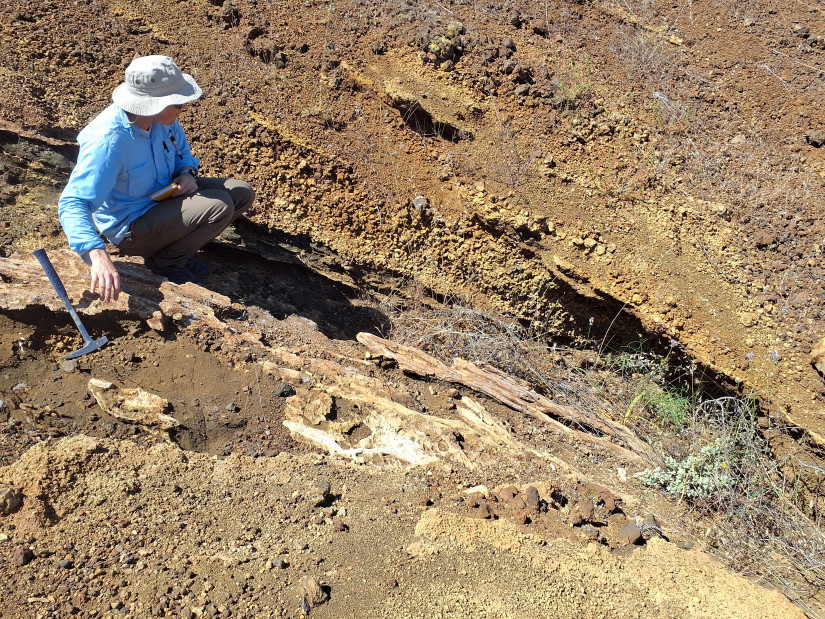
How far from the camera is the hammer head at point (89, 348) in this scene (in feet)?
8.43

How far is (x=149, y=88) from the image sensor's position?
252 centimetres

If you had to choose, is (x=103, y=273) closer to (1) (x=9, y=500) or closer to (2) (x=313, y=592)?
(1) (x=9, y=500)

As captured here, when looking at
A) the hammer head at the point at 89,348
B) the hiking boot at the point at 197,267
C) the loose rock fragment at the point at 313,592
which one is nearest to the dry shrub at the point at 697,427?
the hiking boot at the point at 197,267

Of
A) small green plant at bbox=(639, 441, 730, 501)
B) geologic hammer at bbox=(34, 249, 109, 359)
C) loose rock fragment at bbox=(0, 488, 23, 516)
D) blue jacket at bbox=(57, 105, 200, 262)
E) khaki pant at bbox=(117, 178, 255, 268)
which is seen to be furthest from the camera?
khaki pant at bbox=(117, 178, 255, 268)

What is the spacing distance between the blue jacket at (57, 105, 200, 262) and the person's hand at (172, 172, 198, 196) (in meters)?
0.07

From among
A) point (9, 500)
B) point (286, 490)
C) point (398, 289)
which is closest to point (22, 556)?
point (9, 500)

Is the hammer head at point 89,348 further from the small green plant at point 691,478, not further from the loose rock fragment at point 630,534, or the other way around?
the small green plant at point 691,478

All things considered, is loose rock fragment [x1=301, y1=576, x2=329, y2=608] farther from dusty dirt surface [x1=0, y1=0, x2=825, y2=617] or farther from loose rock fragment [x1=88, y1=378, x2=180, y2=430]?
loose rock fragment [x1=88, y1=378, x2=180, y2=430]

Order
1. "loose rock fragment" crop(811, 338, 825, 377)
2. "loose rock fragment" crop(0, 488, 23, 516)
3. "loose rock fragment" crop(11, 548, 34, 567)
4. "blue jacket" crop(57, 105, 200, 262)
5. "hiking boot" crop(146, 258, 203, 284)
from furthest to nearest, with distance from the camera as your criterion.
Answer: "loose rock fragment" crop(811, 338, 825, 377)
"hiking boot" crop(146, 258, 203, 284)
"blue jacket" crop(57, 105, 200, 262)
"loose rock fragment" crop(0, 488, 23, 516)
"loose rock fragment" crop(11, 548, 34, 567)

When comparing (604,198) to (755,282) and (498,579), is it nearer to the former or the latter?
(755,282)

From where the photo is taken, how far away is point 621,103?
4508 mm

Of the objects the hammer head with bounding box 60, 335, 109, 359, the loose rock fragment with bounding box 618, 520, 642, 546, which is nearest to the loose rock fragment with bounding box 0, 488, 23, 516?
the hammer head with bounding box 60, 335, 109, 359

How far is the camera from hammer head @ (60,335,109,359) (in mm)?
2568

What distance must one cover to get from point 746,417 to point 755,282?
905 mm
